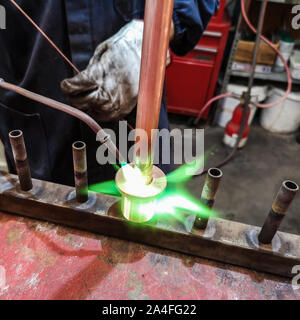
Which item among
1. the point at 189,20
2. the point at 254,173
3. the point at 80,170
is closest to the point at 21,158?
the point at 80,170

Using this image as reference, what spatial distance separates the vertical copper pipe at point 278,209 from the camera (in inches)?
19.5

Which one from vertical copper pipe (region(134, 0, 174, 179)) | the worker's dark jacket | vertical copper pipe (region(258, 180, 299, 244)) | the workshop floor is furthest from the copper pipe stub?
the workshop floor

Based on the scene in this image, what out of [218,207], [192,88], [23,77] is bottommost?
[218,207]

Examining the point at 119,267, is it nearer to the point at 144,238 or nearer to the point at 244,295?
the point at 144,238

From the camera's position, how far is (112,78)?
72 centimetres

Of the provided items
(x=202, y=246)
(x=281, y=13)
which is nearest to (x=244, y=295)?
(x=202, y=246)

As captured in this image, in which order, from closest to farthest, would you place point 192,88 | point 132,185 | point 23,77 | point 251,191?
1. point 132,185
2. point 23,77
3. point 251,191
4. point 192,88

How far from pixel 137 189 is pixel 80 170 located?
18cm

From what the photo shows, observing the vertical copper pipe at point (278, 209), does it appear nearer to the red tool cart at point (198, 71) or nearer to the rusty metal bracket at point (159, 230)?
the rusty metal bracket at point (159, 230)

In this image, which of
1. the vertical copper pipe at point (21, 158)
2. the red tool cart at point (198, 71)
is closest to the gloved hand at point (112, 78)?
the vertical copper pipe at point (21, 158)

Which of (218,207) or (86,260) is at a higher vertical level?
(86,260)

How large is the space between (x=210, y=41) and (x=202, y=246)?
68.9 inches

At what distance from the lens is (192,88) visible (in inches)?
87.7

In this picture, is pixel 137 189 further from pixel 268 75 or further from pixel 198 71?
pixel 268 75
